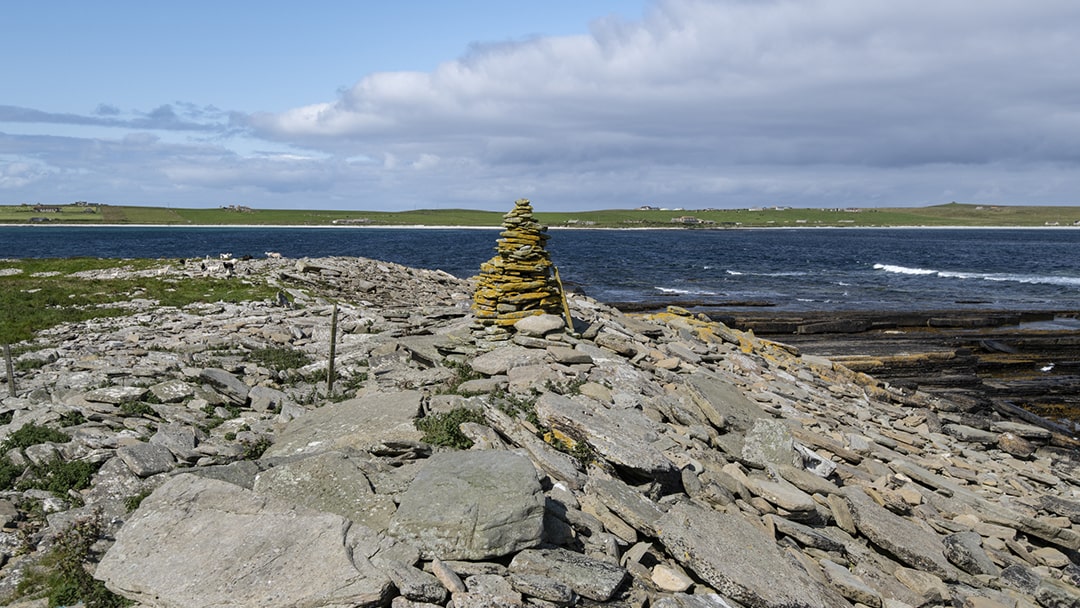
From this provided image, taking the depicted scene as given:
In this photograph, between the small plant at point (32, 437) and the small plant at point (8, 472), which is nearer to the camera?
the small plant at point (8, 472)

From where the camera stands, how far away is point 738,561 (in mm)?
8438

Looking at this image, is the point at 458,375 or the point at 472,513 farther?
the point at 458,375

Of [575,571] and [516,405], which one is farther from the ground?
[516,405]

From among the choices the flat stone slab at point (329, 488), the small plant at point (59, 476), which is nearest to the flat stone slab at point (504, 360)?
the flat stone slab at point (329, 488)

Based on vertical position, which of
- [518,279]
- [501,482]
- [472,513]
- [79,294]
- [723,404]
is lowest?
[723,404]

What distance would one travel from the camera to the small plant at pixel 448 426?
10.7 m

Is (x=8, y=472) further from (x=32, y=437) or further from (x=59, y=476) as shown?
(x=32, y=437)

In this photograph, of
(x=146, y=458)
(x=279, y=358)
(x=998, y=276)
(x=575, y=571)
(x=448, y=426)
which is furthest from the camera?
(x=998, y=276)

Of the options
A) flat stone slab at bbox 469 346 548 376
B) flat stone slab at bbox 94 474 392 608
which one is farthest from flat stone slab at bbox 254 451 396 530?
flat stone slab at bbox 469 346 548 376

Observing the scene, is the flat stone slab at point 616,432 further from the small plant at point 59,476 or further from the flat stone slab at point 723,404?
the small plant at point 59,476

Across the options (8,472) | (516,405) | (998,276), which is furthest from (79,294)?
(998,276)

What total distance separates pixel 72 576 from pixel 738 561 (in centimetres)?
783

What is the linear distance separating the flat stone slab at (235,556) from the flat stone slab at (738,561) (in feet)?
12.7

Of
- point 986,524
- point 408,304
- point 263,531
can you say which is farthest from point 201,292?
point 986,524
